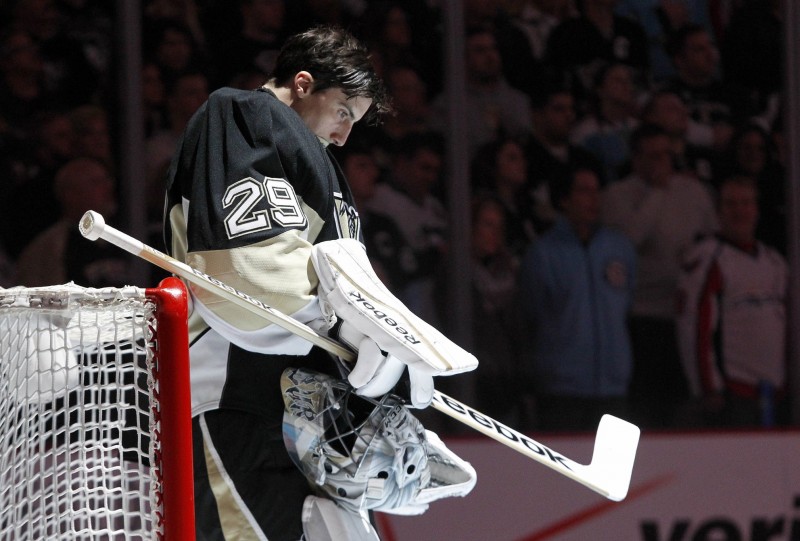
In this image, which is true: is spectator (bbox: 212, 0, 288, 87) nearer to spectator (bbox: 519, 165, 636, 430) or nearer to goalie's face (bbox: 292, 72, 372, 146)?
spectator (bbox: 519, 165, 636, 430)

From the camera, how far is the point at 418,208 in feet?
12.9

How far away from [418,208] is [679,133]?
959mm

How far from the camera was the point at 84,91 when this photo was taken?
382 cm

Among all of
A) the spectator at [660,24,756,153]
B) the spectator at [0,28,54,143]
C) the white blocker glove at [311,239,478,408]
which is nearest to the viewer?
the white blocker glove at [311,239,478,408]

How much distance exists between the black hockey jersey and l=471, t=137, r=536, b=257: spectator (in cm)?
216

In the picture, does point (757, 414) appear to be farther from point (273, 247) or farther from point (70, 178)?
point (273, 247)

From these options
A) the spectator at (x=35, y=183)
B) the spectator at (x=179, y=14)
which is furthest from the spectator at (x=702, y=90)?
the spectator at (x=35, y=183)

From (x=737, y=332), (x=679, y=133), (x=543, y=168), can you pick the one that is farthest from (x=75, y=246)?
(x=737, y=332)

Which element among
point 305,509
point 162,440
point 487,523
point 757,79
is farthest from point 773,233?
point 162,440

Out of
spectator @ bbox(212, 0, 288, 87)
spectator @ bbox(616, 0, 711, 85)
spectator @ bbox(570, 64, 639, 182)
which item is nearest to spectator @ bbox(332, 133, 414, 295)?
spectator @ bbox(212, 0, 288, 87)

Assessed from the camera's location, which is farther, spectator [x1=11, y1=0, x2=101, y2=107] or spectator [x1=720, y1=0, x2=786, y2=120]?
spectator [x1=720, y1=0, x2=786, y2=120]

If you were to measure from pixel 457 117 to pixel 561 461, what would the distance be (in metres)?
2.31

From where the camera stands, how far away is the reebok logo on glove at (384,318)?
1543 millimetres

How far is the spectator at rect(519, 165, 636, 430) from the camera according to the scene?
3850 mm
